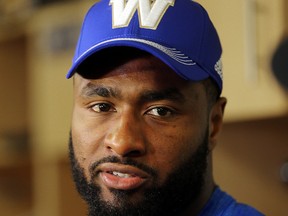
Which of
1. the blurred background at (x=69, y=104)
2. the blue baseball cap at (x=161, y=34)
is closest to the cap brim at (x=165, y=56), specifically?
the blue baseball cap at (x=161, y=34)

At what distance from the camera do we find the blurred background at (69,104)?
173 centimetres

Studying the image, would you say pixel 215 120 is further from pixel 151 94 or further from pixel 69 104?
pixel 69 104

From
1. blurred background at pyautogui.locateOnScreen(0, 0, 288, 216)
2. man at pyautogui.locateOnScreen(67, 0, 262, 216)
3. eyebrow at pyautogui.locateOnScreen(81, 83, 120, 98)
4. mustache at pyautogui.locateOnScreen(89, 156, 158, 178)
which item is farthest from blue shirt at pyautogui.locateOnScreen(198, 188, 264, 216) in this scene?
blurred background at pyautogui.locateOnScreen(0, 0, 288, 216)

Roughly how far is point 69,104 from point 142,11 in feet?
4.81

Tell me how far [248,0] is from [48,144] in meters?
1.05

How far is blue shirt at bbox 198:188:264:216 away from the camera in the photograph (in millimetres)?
986

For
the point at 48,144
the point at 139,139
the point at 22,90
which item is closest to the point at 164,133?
the point at 139,139

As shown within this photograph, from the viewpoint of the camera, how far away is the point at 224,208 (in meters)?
1.00

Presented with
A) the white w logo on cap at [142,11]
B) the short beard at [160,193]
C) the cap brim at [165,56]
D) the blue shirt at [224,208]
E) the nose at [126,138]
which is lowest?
the blue shirt at [224,208]

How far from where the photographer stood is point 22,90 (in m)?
2.81

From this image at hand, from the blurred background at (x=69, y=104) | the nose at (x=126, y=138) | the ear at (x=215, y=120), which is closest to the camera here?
the nose at (x=126, y=138)

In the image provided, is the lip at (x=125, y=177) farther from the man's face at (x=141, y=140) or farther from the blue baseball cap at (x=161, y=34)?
the blue baseball cap at (x=161, y=34)

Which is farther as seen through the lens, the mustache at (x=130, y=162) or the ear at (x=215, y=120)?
the ear at (x=215, y=120)

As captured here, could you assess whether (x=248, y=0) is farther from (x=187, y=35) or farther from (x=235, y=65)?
(x=187, y=35)
